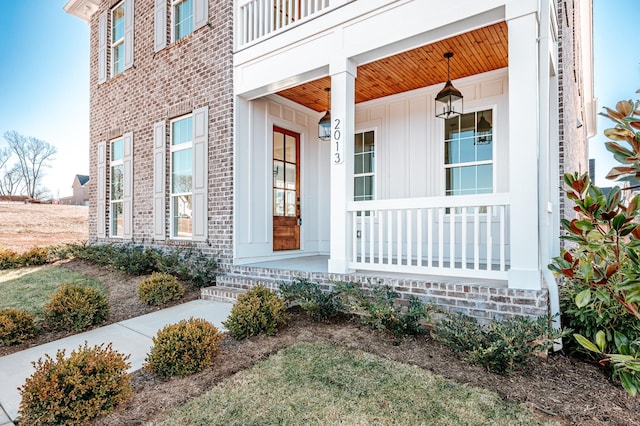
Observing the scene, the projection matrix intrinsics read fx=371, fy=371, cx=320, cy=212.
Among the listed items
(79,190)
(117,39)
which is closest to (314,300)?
(117,39)

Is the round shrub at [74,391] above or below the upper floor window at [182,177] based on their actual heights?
below

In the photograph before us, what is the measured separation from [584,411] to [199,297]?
4.60 m

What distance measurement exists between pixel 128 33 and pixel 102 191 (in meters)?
3.58

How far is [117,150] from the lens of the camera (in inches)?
336

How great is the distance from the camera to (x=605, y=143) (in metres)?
1.47

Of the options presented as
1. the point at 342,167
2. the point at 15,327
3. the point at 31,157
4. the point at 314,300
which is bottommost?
the point at 15,327

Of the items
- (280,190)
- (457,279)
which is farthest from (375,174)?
(457,279)

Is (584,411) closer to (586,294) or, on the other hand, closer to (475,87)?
(586,294)

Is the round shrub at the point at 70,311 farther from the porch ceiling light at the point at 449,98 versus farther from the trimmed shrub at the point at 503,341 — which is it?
the porch ceiling light at the point at 449,98

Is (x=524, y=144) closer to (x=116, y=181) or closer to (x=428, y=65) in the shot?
(x=428, y=65)

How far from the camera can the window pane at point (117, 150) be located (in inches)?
332

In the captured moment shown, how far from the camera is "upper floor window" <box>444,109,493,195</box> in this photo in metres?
5.34

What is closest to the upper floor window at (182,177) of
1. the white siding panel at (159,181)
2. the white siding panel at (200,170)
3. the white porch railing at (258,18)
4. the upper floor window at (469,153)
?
the white siding panel at (159,181)

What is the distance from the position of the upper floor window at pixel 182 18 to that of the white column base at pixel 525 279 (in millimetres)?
6641
